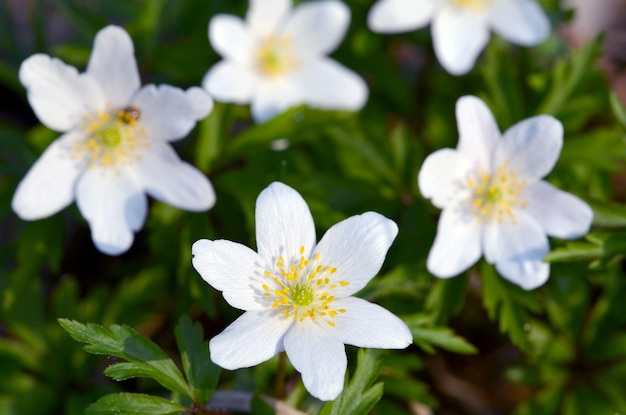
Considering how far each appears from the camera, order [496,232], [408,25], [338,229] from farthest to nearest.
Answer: [408,25], [496,232], [338,229]

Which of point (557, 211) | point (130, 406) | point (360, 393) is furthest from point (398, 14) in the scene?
point (130, 406)

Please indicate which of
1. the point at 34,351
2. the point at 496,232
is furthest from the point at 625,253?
the point at 34,351

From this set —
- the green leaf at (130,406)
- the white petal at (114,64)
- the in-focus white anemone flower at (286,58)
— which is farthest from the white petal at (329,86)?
the green leaf at (130,406)

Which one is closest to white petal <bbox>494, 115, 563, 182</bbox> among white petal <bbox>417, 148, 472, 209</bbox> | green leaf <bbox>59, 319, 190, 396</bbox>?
white petal <bbox>417, 148, 472, 209</bbox>

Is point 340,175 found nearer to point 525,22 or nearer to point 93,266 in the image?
point 525,22

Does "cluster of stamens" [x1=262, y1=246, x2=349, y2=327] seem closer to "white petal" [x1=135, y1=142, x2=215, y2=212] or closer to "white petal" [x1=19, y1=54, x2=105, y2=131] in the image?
"white petal" [x1=135, y1=142, x2=215, y2=212]

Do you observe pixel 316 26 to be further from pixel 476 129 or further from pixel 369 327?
pixel 369 327
